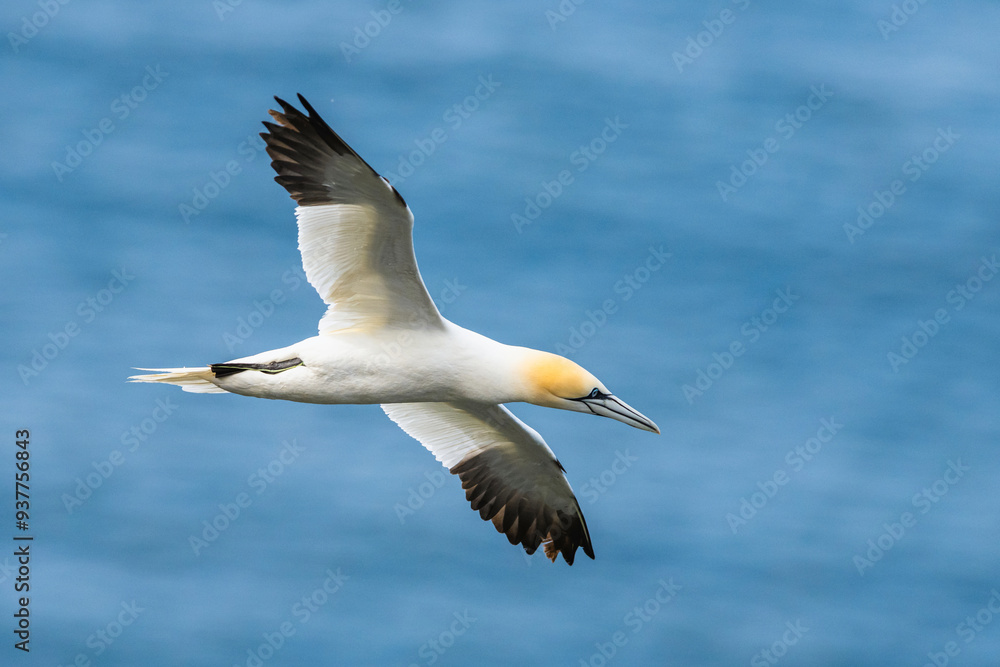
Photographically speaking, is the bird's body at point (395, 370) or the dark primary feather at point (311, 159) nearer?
the dark primary feather at point (311, 159)

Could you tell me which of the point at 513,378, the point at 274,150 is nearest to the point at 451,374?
the point at 513,378

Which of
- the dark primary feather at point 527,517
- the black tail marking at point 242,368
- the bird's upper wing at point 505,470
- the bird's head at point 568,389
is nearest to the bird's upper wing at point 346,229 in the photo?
the black tail marking at point 242,368

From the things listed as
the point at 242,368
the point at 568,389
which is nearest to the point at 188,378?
the point at 242,368

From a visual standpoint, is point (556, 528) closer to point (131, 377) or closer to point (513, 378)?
point (513, 378)

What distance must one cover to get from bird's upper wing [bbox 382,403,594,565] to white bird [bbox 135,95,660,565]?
1734mm

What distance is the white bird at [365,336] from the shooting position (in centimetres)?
1166

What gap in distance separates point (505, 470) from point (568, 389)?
2.50 meters

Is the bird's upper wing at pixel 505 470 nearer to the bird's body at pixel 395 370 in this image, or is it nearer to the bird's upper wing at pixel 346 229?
the bird's body at pixel 395 370

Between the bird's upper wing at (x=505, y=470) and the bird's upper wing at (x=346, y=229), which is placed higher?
the bird's upper wing at (x=346, y=229)

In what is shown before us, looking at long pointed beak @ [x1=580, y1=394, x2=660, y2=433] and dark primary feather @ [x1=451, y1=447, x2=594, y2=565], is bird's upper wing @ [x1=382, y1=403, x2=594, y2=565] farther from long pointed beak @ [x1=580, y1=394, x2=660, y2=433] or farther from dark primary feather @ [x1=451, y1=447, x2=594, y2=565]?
long pointed beak @ [x1=580, y1=394, x2=660, y2=433]

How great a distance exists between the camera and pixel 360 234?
39.2ft

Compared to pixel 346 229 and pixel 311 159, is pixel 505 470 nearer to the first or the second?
pixel 346 229

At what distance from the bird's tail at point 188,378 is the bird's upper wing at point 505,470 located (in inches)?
86.7

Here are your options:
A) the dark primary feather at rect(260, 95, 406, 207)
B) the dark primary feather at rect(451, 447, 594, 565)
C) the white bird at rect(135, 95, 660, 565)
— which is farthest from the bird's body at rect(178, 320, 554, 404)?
the dark primary feather at rect(451, 447, 594, 565)
